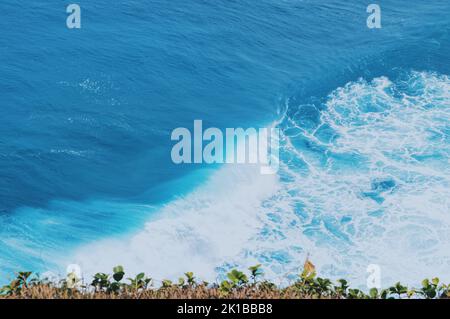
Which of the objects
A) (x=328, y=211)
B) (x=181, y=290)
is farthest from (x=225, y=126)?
(x=181, y=290)

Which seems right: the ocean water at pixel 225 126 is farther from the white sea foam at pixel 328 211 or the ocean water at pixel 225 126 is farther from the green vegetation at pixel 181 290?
the green vegetation at pixel 181 290

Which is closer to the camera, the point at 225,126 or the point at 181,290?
the point at 181,290

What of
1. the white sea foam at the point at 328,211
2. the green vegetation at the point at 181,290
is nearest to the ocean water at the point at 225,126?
the white sea foam at the point at 328,211

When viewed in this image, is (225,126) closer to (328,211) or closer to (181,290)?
(328,211)

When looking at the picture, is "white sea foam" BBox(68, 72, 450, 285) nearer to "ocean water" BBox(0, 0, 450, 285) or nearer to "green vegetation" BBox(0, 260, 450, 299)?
"ocean water" BBox(0, 0, 450, 285)

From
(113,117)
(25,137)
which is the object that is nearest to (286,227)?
(113,117)
